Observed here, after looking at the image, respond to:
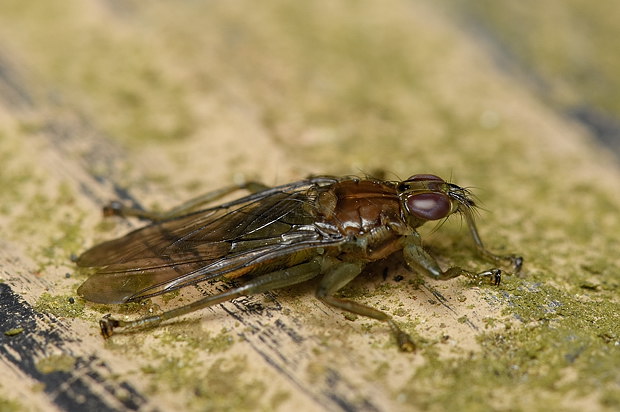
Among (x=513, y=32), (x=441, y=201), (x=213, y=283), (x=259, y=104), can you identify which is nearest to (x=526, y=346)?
(x=441, y=201)

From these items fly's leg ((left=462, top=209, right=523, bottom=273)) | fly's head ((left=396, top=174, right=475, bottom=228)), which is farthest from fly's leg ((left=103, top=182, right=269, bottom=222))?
fly's leg ((left=462, top=209, right=523, bottom=273))

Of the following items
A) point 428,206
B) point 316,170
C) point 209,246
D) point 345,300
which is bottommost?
point 209,246

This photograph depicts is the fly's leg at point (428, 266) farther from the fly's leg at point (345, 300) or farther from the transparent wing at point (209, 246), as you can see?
the transparent wing at point (209, 246)

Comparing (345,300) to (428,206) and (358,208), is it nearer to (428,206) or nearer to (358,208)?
(358,208)

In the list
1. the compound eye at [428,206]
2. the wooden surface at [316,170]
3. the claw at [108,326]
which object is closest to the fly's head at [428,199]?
the compound eye at [428,206]

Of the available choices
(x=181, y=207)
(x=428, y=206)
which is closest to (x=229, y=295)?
(x=181, y=207)

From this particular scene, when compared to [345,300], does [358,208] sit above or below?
above

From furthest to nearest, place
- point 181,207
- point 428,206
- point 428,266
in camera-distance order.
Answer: point 181,207, point 428,206, point 428,266

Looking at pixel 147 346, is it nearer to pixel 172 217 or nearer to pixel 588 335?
pixel 172 217

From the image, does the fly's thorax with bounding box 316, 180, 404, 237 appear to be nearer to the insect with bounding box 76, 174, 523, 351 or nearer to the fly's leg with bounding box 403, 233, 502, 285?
the insect with bounding box 76, 174, 523, 351
